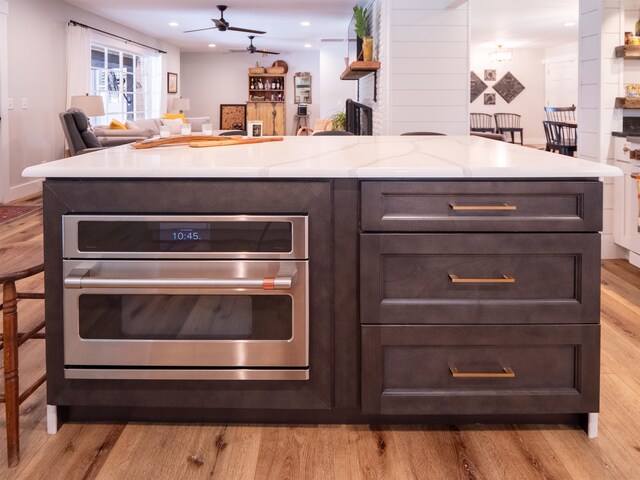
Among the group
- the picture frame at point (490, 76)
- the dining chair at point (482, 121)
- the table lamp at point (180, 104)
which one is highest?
the picture frame at point (490, 76)

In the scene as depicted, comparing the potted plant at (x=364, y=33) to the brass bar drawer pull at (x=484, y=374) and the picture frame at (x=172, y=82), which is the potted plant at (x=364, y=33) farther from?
the picture frame at (x=172, y=82)

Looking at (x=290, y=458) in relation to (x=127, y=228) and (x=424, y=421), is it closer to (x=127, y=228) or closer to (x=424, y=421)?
(x=424, y=421)

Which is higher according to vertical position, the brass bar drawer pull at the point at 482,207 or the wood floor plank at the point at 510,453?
the brass bar drawer pull at the point at 482,207

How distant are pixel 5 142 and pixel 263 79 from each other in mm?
9120

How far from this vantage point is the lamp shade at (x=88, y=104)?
7.95 metres

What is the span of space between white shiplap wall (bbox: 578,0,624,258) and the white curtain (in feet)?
22.5

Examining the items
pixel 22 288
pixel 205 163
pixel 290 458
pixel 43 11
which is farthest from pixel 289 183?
pixel 43 11

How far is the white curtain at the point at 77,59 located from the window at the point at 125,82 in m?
0.92

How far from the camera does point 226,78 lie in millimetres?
15656

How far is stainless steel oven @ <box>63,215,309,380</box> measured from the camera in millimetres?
1730

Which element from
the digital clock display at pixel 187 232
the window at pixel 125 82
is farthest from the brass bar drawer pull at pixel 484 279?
the window at pixel 125 82

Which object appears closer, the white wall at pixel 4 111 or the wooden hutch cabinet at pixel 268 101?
the white wall at pixel 4 111

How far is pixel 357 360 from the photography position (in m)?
1.82

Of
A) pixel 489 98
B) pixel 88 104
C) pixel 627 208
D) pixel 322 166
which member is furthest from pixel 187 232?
pixel 489 98
